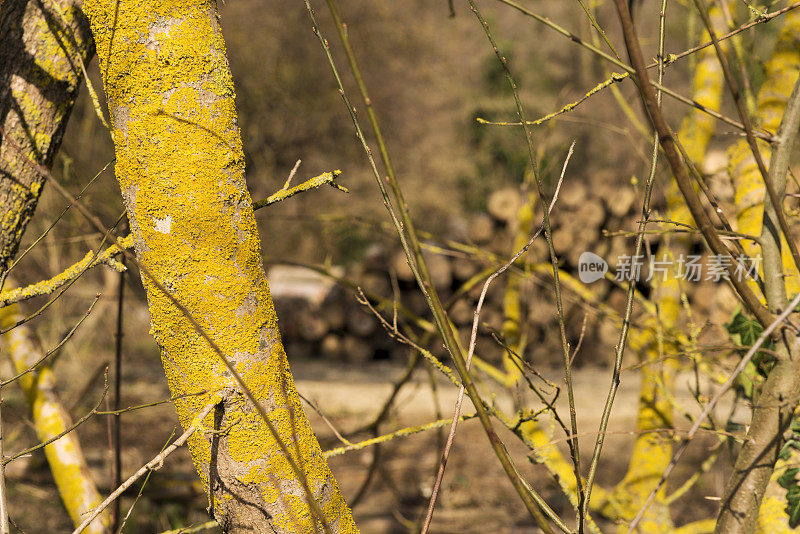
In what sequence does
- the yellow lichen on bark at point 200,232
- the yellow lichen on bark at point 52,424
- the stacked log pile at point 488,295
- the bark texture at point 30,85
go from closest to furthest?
the yellow lichen on bark at point 200,232 → the bark texture at point 30,85 → the yellow lichen on bark at point 52,424 → the stacked log pile at point 488,295

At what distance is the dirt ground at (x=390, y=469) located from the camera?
299 cm

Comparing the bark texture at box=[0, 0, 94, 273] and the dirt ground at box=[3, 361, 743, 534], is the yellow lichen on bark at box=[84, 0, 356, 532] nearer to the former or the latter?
the bark texture at box=[0, 0, 94, 273]

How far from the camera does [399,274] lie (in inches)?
238

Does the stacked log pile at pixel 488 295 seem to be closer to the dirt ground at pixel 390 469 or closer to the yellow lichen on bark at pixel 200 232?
the dirt ground at pixel 390 469

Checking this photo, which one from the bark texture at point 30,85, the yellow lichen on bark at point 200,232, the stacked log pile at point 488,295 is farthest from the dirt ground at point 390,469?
the yellow lichen on bark at point 200,232

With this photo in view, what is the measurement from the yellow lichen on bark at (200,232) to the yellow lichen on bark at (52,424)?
84cm

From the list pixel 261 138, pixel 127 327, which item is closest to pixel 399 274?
pixel 127 327

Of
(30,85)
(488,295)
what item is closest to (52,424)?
(30,85)

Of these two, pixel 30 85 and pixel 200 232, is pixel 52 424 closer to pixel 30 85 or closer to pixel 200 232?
pixel 30 85

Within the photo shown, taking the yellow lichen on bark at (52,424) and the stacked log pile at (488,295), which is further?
the stacked log pile at (488,295)

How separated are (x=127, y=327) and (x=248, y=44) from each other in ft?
17.1

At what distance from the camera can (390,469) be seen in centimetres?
409

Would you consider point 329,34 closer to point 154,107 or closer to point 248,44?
point 248,44

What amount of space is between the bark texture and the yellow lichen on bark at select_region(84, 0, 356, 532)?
27cm
